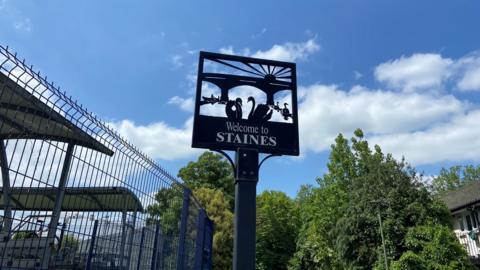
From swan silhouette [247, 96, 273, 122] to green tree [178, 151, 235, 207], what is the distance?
2621 centimetres

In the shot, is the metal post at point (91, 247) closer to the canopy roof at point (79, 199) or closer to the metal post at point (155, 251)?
the canopy roof at point (79, 199)

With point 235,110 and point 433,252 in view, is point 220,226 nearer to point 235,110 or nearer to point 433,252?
point 433,252

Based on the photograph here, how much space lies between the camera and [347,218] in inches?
719

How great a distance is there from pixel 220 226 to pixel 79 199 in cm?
2197

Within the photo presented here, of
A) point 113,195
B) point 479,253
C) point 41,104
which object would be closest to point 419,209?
point 479,253

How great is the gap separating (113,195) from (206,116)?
1974 millimetres

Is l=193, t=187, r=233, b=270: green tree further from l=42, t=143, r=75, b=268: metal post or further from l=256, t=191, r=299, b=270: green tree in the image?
l=42, t=143, r=75, b=268: metal post

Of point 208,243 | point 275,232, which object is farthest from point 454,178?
point 208,243

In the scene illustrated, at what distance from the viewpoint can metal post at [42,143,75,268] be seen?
3004 mm

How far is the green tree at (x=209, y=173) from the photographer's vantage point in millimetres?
32000

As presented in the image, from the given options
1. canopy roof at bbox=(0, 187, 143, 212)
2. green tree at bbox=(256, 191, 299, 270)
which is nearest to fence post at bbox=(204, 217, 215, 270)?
canopy roof at bbox=(0, 187, 143, 212)

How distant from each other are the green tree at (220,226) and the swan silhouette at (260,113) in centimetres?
1900

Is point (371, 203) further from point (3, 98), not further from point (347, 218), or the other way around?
point (3, 98)

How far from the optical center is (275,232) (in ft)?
101
